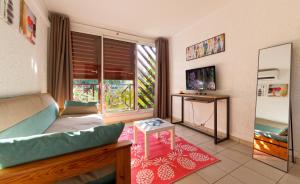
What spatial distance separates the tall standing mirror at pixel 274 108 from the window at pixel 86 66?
3187 mm

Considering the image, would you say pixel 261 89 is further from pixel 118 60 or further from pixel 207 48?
pixel 118 60

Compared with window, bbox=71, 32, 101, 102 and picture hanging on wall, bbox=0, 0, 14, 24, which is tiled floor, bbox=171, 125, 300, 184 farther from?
window, bbox=71, 32, 101, 102

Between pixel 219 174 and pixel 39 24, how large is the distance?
3411 millimetres

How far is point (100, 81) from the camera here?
3.33 meters

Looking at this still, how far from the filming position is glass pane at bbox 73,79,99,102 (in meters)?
3.18

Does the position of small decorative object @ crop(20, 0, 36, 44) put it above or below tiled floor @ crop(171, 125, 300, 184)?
above

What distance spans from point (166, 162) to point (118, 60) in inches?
107

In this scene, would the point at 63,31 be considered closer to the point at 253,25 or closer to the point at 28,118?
the point at 28,118

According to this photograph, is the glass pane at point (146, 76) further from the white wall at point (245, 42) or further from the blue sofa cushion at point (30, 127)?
the blue sofa cushion at point (30, 127)

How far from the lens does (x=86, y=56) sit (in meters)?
3.16

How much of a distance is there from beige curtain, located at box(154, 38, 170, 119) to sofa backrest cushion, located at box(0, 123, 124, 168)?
2.99 meters

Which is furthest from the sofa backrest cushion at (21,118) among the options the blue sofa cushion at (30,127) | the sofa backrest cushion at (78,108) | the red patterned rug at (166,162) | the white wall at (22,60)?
the red patterned rug at (166,162)

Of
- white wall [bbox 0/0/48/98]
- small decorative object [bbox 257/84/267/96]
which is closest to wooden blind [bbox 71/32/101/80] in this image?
white wall [bbox 0/0/48/98]

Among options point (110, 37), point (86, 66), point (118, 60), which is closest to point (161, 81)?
point (118, 60)
